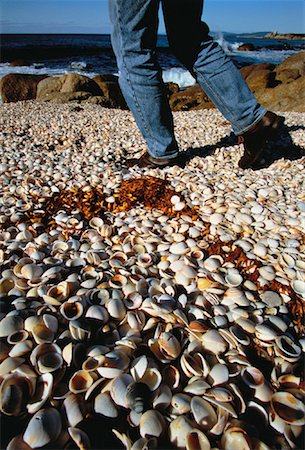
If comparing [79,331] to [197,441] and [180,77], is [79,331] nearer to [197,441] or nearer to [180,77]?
[197,441]

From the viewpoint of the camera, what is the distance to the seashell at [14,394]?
0.94 m

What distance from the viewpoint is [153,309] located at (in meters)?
1.30

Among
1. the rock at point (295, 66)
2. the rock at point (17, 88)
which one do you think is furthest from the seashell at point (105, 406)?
the rock at point (295, 66)

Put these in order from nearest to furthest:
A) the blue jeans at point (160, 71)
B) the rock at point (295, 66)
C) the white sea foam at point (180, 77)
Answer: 1. the blue jeans at point (160, 71)
2. the rock at point (295, 66)
3. the white sea foam at point (180, 77)

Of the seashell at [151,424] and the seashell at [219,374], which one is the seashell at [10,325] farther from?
the seashell at [219,374]

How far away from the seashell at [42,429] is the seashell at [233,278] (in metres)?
0.89

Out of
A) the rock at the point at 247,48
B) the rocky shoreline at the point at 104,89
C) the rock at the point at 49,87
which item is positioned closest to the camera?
the rocky shoreline at the point at 104,89

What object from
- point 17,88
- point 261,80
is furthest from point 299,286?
point 17,88

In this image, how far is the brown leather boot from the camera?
2.47 metres

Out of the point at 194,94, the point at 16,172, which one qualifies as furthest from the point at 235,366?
the point at 194,94

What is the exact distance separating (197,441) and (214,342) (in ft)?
1.11

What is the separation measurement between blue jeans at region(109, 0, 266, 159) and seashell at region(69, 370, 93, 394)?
6.54ft

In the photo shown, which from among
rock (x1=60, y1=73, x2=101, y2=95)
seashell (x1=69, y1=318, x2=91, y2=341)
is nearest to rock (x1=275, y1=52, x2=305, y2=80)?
rock (x1=60, y1=73, x2=101, y2=95)

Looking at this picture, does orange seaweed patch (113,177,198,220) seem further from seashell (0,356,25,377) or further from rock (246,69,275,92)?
rock (246,69,275,92)
